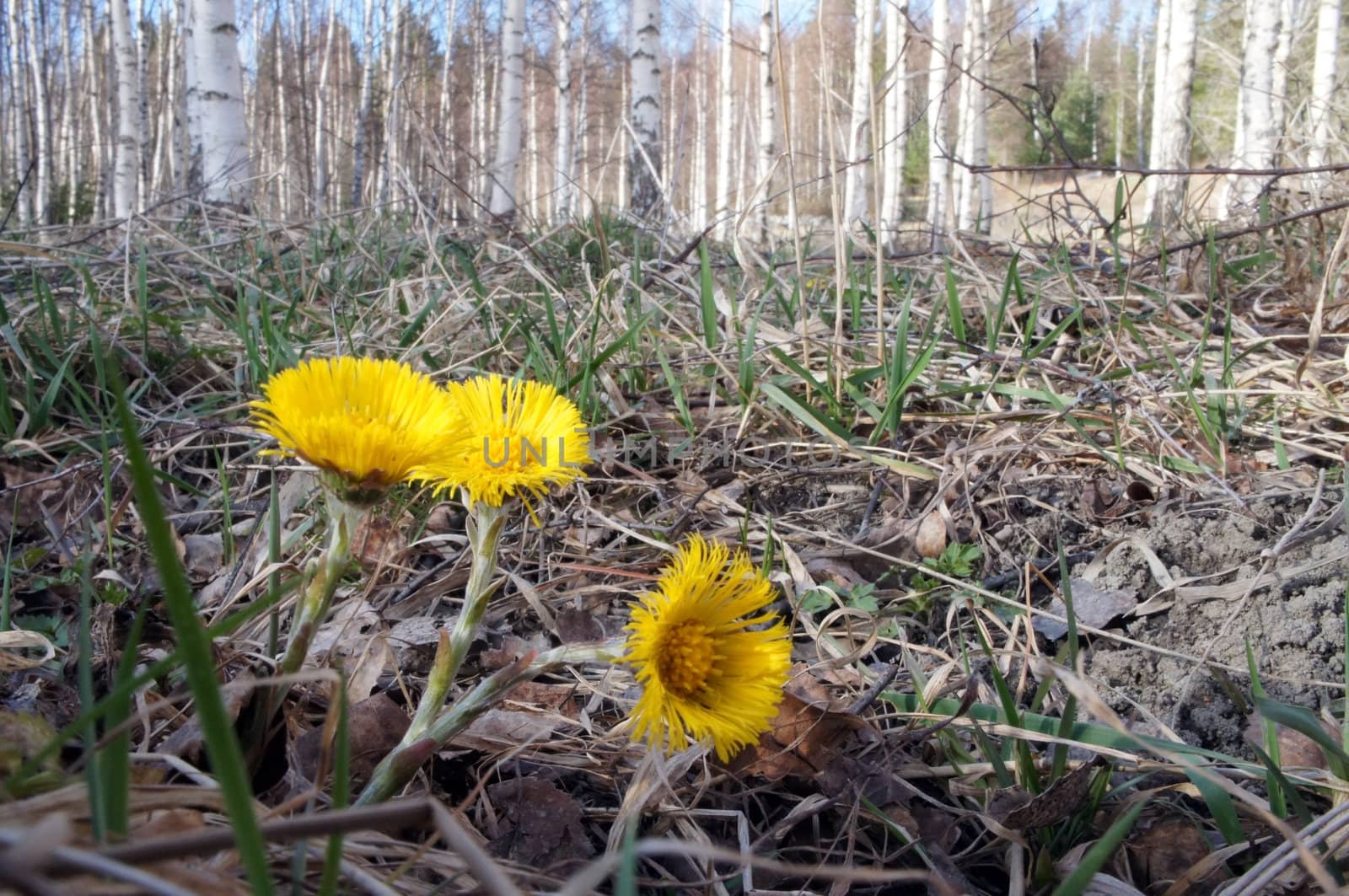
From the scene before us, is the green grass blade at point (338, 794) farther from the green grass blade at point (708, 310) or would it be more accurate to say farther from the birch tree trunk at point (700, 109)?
the birch tree trunk at point (700, 109)

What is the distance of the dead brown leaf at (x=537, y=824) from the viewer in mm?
830

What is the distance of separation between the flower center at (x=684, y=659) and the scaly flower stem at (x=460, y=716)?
0.04 metres

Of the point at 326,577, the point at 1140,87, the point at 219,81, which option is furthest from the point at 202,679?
the point at 1140,87

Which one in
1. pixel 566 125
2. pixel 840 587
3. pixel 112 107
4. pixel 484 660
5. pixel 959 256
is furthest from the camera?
pixel 566 125

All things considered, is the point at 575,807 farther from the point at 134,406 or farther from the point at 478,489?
the point at 134,406

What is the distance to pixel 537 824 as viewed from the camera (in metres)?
0.86

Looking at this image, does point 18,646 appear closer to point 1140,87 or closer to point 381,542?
point 381,542

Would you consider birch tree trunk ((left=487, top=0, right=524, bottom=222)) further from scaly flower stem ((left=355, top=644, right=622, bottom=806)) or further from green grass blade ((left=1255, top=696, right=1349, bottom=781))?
green grass blade ((left=1255, top=696, right=1349, bottom=781))

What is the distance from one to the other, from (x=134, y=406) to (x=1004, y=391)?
77.3 inches

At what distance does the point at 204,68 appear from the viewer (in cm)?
565

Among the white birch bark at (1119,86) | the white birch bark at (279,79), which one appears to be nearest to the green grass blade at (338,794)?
the white birch bark at (279,79)

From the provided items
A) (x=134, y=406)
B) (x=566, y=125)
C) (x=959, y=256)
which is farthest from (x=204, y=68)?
(x=566, y=125)

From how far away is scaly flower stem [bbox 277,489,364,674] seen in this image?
71 cm

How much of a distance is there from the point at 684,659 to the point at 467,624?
20cm
